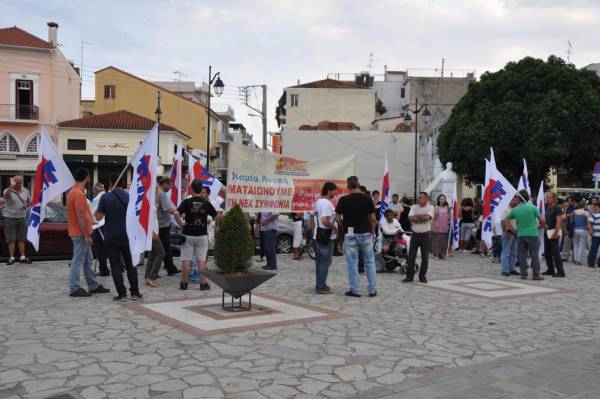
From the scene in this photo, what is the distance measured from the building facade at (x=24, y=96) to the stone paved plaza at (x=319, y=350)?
3588 cm

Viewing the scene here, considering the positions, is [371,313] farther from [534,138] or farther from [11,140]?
[11,140]

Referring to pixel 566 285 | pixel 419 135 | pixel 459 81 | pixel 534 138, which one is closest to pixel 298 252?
pixel 566 285

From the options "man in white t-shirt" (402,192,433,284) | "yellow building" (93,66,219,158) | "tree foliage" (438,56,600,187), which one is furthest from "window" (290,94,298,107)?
"man in white t-shirt" (402,192,433,284)

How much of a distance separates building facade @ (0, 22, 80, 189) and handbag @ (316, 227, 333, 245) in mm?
37435

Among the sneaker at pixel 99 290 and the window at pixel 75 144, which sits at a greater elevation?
the window at pixel 75 144

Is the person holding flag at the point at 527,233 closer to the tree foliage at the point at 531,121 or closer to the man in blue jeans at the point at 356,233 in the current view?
the man in blue jeans at the point at 356,233

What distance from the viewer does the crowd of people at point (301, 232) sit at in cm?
918

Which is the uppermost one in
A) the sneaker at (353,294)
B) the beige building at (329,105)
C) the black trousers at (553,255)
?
the beige building at (329,105)

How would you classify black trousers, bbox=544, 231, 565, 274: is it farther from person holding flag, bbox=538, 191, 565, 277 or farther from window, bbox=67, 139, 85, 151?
window, bbox=67, 139, 85, 151

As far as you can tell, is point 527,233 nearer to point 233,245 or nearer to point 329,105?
point 233,245

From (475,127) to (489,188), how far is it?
65.9ft

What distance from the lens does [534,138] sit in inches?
1287

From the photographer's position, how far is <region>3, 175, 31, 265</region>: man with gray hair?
1298cm

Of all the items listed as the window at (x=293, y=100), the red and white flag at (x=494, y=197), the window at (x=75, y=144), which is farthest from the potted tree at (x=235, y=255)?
the window at (x=293, y=100)
